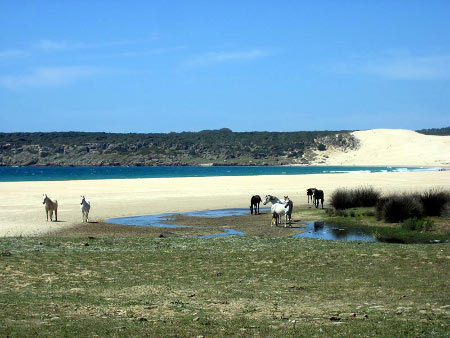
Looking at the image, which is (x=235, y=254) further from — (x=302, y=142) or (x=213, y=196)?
(x=302, y=142)

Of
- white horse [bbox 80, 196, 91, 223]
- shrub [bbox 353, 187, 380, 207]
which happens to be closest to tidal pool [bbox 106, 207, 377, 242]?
white horse [bbox 80, 196, 91, 223]

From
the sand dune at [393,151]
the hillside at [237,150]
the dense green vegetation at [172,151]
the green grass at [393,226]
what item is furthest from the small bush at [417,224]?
the dense green vegetation at [172,151]

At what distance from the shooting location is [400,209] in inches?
1000

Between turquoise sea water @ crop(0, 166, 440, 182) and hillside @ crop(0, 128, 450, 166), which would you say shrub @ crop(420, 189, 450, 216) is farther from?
hillside @ crop(0, 128, 450, 166)

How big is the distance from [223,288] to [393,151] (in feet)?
504

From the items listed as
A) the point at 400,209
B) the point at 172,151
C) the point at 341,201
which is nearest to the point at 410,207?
the point at 400,209

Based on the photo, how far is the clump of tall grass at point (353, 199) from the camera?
104 feet

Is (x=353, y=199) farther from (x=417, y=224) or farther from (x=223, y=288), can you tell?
(x=223, y=288)

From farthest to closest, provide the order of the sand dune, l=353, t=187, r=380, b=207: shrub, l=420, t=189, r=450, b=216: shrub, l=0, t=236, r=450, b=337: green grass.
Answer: the sand dune < l=353, t=187, r=380, b=207: shrub < l=420, t=189, r=450, b=216: shrub < l=0, t=236, r=450, b=337: green grass

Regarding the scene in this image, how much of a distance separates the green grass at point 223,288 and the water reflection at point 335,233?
10.1 feet

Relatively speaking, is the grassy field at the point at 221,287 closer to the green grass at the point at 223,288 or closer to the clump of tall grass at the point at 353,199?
the green grass at the point at 223,288

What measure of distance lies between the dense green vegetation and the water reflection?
13698cm

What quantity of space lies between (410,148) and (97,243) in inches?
5900

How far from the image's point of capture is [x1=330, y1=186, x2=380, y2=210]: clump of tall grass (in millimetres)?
31625
